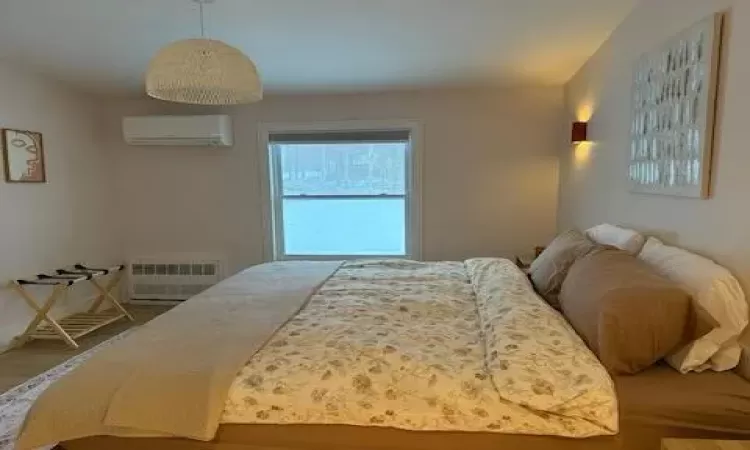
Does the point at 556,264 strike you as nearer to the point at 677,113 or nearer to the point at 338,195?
the point at 677,113

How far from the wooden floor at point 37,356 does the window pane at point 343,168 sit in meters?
1.93

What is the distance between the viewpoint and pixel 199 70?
2064 mm

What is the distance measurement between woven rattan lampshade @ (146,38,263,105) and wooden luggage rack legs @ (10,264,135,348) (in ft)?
7.34

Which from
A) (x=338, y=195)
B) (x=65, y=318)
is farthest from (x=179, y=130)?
(x=65, y=318)

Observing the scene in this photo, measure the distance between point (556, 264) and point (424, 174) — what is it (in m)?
2.18

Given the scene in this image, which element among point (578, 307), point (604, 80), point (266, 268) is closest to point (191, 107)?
point (266, 268)

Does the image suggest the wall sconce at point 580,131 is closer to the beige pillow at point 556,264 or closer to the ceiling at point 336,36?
the ceiling at point 336,36

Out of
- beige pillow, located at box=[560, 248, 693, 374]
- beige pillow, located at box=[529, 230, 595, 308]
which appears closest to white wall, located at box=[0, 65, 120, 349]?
beige pillow, located at box=[529, 230, 595, 308]

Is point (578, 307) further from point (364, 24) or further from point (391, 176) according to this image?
point (391, 176)

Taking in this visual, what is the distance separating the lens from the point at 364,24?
2.84m

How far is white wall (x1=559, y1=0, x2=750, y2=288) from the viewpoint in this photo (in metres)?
1.60

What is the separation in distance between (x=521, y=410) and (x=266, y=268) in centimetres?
204

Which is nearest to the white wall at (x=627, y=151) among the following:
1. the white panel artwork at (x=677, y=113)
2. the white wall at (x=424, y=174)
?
the white panel artwork at (x=677, y=113)

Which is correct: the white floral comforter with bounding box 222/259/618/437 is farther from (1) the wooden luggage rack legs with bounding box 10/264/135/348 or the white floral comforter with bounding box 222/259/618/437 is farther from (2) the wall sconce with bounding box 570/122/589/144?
(1) the wooden luggage rack legs with bounding box 10/264/135/348
